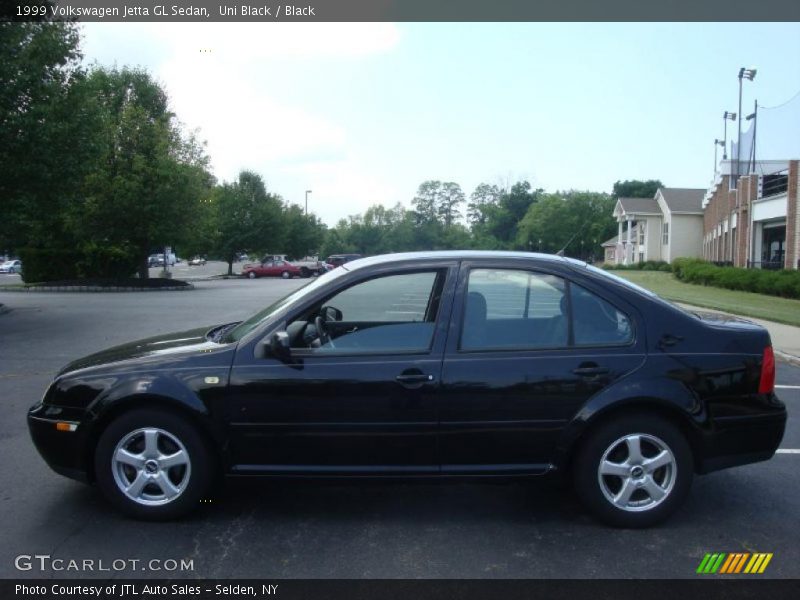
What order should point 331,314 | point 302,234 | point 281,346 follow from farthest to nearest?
1. point 302,234
2. point 331,314
3. point 281,346

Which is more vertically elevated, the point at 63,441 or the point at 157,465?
the point at 63,441

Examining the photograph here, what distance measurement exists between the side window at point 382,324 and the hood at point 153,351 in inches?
24.2

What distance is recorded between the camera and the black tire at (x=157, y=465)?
14.0 ft

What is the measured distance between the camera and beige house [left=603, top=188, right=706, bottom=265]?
2148 inches

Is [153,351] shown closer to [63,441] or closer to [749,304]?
[63,441]

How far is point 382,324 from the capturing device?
473cm

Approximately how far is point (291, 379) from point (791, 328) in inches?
552

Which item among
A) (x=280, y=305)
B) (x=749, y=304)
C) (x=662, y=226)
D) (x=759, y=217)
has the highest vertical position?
(x=662, y=226)

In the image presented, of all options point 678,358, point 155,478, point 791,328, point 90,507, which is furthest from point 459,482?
point 791,328

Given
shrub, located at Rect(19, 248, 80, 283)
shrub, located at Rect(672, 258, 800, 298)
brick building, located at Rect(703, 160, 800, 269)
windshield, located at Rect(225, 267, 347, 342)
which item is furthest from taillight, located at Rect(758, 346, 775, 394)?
shrub, located at Rect(19, 248, 80, 283)

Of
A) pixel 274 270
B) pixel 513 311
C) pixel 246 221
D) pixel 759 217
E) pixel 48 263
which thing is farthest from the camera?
pixel 246 221

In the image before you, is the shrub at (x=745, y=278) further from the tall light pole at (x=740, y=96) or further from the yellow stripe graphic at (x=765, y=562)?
the yellow stripe graphic at (x=765, y=562)

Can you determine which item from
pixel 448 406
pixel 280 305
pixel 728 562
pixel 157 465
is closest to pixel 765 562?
pixel 728 562

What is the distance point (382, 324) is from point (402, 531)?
130 cm
